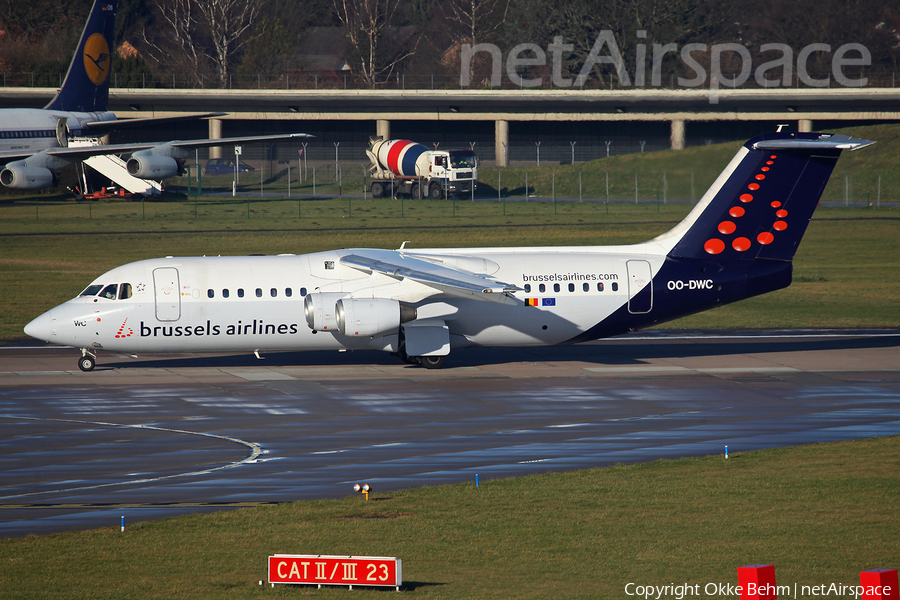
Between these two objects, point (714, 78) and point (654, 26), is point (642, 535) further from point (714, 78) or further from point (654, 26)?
point (654, 26)

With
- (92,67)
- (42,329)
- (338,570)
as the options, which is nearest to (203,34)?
(92,67)

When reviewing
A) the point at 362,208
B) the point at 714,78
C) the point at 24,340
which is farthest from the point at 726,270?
the point at 714,78

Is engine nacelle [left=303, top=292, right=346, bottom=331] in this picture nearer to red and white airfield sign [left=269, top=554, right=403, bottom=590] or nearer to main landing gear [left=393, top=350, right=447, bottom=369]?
main landing gear [left=393, top=350, right=447, bottom=369]

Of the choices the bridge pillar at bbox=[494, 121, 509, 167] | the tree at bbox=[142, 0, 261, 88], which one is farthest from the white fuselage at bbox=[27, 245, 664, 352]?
the tree at bbox=[142, 0, 261, 88]

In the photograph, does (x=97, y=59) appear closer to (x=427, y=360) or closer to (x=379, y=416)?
(x=427, y=360)

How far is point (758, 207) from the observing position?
32.7 m

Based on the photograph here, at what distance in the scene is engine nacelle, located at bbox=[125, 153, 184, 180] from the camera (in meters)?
71.0

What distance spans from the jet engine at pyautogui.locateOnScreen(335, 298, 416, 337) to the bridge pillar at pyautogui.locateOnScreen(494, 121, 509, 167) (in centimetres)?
7744

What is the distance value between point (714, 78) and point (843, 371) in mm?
75820

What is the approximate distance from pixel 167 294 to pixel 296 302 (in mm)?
3861

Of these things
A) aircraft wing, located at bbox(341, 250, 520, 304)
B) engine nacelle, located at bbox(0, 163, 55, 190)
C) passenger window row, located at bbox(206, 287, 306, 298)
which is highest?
engine nacelle, located at bbox(0, 163, 55, 190)

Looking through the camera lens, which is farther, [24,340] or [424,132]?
[424,132]

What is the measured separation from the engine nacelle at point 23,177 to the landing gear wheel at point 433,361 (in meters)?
42.0

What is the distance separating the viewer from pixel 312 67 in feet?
521
